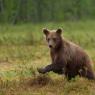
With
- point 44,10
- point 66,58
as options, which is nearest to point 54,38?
point 66,58

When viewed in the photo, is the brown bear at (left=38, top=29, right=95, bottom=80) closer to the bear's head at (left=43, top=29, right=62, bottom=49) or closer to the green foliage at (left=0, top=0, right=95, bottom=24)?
the bear's head at (left=43, top=29, right=62, bottom=49)

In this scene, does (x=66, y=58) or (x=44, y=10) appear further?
(x=44, y=10)

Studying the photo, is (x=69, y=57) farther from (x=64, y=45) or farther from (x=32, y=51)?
(x=32, y=51)

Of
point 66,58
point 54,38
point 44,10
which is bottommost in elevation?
point 66,58

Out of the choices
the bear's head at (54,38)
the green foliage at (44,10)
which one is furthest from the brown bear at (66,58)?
the green foliage at (44,10)

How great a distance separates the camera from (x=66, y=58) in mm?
11688

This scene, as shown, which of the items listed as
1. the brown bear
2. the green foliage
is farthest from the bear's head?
the green foliage

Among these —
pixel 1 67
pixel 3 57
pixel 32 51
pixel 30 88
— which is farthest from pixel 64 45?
pixel 32 51

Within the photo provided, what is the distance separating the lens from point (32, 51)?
1973 cm

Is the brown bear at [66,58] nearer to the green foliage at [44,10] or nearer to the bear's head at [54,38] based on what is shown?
the bear's head at [54,38]

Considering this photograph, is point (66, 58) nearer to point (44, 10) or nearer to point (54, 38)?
point (54, 38)

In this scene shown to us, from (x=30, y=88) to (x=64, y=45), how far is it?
3.93 feet

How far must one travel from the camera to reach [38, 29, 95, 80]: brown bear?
37.9ft

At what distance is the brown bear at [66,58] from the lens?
11.6 meters
